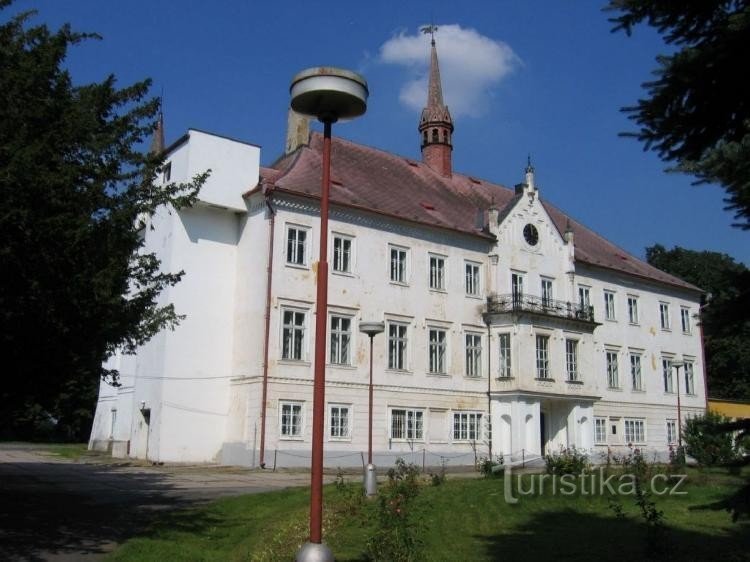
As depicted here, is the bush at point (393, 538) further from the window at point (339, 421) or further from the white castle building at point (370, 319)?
the window at point (339, 421)

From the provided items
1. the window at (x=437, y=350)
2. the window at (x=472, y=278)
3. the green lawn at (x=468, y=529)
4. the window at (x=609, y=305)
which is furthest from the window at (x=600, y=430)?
the green lawn at (x=468, y=529)

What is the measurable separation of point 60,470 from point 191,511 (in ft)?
42.5

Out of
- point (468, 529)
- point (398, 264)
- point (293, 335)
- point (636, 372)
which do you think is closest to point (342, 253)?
point (398, 264)

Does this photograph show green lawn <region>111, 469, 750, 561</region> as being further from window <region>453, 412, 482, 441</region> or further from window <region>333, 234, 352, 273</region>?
window <region>453, 412, 482, 441</region>

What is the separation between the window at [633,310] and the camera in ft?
142

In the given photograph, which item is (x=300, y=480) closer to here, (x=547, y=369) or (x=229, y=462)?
(x=229, y=462)

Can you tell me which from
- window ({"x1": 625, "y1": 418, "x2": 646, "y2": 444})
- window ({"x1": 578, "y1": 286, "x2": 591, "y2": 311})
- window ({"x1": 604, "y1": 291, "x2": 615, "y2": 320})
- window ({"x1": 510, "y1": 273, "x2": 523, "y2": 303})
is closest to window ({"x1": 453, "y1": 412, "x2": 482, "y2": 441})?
window ({"x1": 510, "y1": 273, "x2": 523, "y2": 303})

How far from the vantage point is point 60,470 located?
25688mm

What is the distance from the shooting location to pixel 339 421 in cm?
3092

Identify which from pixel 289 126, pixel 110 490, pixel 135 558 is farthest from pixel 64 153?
pixel 289 126

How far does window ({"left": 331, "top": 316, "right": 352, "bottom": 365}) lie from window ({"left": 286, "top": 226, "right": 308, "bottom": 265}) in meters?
2.71

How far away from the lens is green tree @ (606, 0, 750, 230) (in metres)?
5.68

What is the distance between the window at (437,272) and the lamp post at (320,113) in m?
26.5

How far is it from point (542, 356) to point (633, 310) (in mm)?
9955
